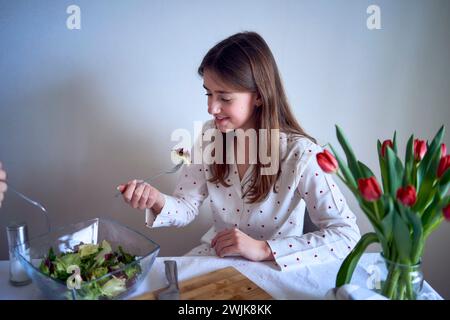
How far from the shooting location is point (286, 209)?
95 centimetres

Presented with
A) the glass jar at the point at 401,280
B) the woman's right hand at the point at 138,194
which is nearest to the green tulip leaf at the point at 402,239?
the glass jar at the point at 401,280

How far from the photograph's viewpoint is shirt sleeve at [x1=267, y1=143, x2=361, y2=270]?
0.74 m

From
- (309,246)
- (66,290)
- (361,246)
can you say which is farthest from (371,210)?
(66,290)

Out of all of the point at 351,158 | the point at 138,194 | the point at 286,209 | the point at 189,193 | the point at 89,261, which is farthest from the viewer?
the point at 189,193

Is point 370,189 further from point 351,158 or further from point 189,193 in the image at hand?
point 189,193

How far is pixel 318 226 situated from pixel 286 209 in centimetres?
11

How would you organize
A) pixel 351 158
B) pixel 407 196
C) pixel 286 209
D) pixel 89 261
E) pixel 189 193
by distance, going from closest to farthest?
pixel 407 196
pixel 351 158
pixel 89 261
pixel 286 209
pixel 189 193

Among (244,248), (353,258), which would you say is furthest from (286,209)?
(353,258)

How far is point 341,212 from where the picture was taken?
84 centimetres

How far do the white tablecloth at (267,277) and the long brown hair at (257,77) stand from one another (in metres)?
0.27

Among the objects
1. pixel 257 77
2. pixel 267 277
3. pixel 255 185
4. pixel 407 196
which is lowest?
pixel 267 277

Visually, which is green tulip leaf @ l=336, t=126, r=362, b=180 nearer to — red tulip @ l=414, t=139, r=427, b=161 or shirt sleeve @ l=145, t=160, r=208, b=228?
red tulip @ l=414, t=139, r=427, b=161

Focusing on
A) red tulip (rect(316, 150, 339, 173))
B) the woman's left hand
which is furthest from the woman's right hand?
red tulip (rect(316, 150, 339, 173))

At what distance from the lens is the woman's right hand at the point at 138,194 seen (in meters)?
0.82
